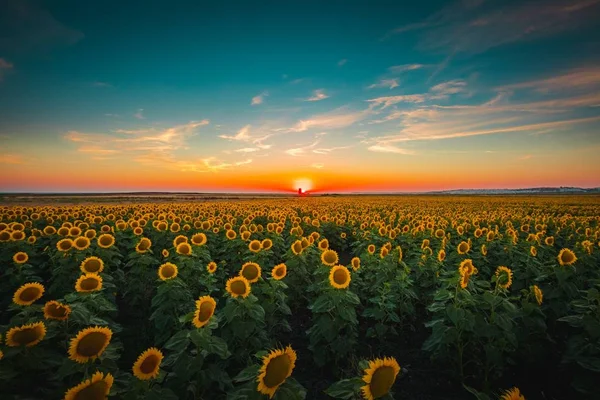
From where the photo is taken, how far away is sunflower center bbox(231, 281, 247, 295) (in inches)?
175

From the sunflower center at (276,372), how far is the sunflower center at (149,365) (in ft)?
3.68

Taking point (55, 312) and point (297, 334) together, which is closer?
point (55, 312)

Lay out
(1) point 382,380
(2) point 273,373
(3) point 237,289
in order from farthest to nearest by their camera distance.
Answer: (3) point 237,289 → (2) point 273,373 → (1) point 382,380

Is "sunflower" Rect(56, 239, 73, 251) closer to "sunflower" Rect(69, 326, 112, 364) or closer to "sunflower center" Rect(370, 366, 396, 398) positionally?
"sunflower" Rect(69, 326, 112, 364)

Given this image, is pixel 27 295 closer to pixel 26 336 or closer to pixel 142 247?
pixel 26 336

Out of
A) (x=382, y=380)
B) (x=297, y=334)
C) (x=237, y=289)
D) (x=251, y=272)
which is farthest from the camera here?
(x=297, y=334)

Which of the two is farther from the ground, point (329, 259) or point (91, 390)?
point (329, 259)

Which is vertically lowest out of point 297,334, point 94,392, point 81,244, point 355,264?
point 297,334

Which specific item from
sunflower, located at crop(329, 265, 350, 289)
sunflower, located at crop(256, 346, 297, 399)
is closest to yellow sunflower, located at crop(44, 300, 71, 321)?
sunflower, located at crop(256, 346, 297, 399)

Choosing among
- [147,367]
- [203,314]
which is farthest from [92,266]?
[147,367]

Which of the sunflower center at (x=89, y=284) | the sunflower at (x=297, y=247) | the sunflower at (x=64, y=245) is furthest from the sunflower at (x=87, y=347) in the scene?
the sunflower at (x=64, y=245)

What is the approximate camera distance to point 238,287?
448 cm

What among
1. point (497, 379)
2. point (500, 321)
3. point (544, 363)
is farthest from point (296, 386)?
point (544, 363)

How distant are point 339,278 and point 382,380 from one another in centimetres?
293
